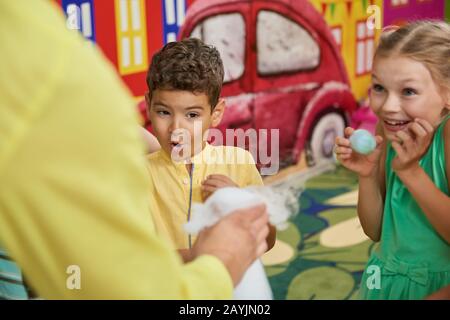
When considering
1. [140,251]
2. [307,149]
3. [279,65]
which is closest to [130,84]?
[279,65]

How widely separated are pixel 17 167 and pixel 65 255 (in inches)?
3.9

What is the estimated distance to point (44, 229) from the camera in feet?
1.80

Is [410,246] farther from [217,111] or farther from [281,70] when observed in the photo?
[281,70]

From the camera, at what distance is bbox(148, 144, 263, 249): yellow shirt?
1.07 metres

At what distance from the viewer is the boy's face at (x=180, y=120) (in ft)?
3.57

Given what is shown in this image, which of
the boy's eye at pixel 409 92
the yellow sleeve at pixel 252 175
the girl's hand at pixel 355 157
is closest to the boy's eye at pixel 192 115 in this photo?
the yellow sleeve at pixel 252 175

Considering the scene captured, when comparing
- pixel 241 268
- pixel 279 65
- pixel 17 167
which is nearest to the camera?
pixel 17 167

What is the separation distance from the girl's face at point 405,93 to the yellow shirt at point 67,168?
62 cm

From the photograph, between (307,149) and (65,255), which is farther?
(307,149)

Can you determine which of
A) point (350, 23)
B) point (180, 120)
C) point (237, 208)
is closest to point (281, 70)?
point (350, 23)

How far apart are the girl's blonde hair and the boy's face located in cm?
35
